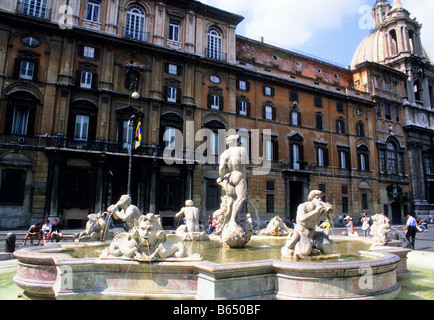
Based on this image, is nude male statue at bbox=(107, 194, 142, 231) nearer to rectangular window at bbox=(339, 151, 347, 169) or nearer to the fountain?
the fountain

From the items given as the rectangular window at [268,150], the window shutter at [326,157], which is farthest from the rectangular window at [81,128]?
the window shutter at [326,157]

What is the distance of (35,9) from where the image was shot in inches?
859

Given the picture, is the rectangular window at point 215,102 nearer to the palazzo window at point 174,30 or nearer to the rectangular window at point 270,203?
the palazzo window at point 174,30

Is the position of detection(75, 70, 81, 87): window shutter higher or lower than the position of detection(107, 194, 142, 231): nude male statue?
higher

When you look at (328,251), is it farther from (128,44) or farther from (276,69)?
(276,69)

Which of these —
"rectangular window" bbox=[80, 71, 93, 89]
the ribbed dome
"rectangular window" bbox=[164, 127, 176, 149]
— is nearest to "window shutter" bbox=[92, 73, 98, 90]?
"rectangular window" bbox=[80, 71, 93, 89]

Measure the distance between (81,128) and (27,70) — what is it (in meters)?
5.15

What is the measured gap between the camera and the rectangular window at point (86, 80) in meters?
22.3

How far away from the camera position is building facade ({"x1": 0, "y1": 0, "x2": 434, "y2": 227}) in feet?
66.8

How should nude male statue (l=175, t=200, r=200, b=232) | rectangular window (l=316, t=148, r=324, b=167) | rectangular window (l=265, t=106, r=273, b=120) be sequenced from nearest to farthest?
1. nude male statue (l=175, t=200, r=200, b=232)
2. rectangular window (l=265, t=106, r=273, b=120)
3. rectangular window (l=316, t=148, r=324, b=167)

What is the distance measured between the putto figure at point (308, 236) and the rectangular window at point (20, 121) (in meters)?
20.5

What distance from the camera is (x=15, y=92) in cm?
2025

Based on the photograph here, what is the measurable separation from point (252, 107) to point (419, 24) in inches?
1262

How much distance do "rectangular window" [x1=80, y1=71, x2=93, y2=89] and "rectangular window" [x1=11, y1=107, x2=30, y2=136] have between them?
4040 mm
